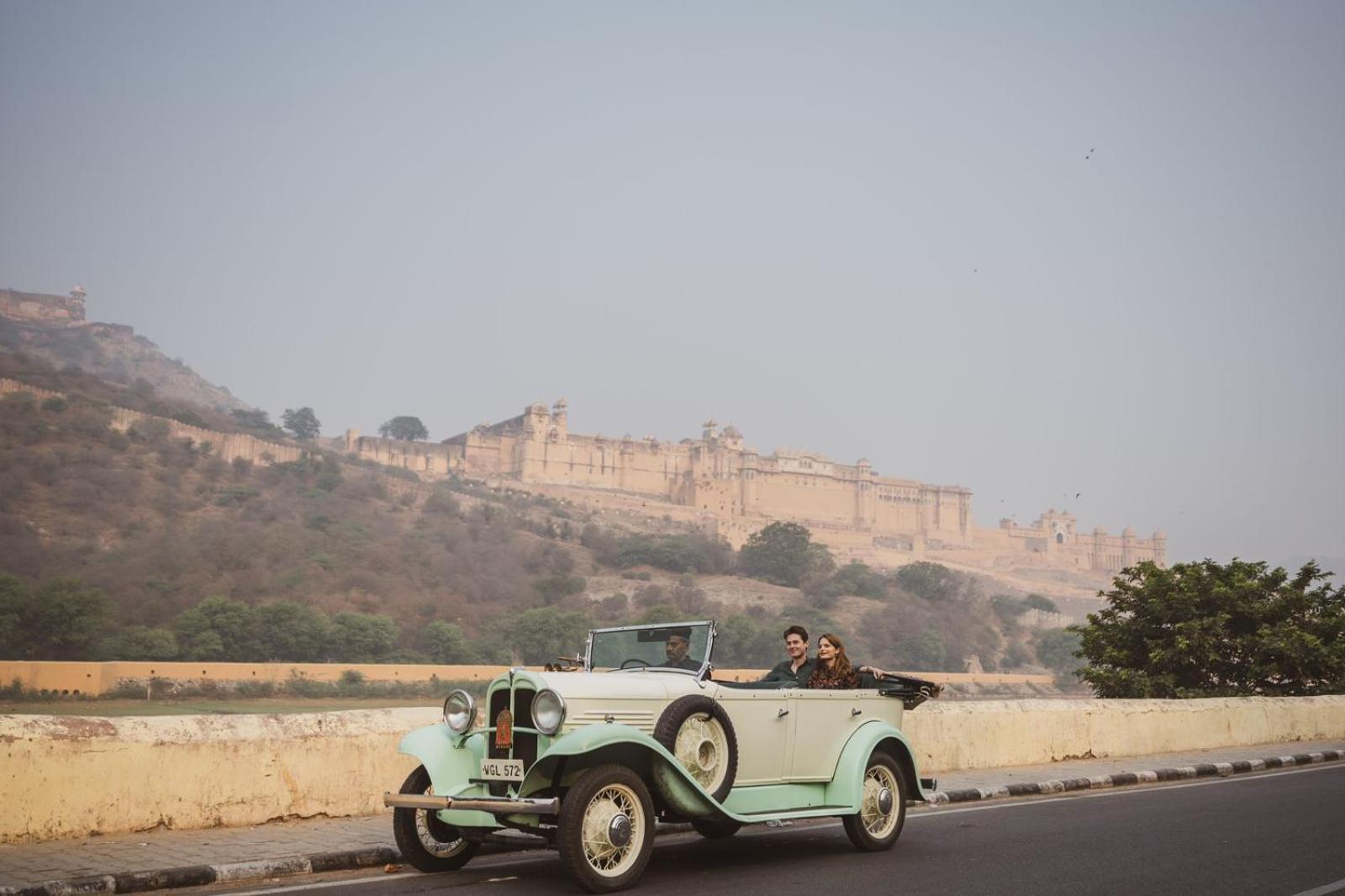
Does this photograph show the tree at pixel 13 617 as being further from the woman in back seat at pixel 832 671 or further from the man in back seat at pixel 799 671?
the woman in back seat at pixel 832 671

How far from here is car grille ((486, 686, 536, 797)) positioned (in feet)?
23.2

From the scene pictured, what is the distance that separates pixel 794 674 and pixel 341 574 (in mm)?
92208

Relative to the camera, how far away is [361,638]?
264 feet

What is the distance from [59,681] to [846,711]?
62.7 meters

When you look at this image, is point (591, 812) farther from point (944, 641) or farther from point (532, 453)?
point (532, 453)

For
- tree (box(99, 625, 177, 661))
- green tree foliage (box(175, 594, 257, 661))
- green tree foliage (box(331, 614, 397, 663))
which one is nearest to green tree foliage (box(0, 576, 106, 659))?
tree (box(99, 625, 177, 661))

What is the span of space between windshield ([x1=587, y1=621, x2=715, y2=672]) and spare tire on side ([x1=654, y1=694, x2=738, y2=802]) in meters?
0.38

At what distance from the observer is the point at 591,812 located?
22.2 ft

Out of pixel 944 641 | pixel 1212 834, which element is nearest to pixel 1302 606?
pixel 1212 834

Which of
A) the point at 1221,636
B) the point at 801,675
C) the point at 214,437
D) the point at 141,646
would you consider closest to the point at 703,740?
the point at 801,675

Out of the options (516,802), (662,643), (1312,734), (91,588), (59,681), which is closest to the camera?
(516,802)

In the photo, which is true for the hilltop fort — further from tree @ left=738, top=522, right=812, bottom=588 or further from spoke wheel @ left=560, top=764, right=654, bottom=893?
spoke wheel @ left=560, top=764, right=654, bottom=893

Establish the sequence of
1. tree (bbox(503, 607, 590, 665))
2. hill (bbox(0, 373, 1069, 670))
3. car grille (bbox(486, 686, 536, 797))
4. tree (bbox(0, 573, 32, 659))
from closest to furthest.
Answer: car grille (bbox(486, 686, 536, 797)), tree (bbox(0, 573, 32, 659)), hill (bbox(0, 373, 1069, 670)), tree (bbox(503, 607, 590, 665))

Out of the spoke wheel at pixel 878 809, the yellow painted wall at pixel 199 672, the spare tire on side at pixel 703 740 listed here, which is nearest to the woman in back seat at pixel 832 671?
the spoke wheel at pixel 878 809
